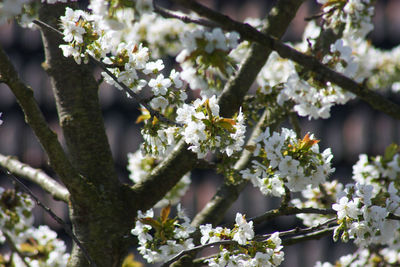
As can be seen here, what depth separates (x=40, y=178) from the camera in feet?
4.44

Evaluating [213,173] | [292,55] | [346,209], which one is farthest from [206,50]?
[213,173]

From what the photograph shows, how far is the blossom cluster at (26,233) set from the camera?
156 centimetres

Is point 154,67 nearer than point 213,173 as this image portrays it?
Yes

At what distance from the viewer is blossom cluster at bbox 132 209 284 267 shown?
1066mm

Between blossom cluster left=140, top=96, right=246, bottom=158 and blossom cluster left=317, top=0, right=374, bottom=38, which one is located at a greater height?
blossom cluster left=317, top=0, right=374, bottom=38

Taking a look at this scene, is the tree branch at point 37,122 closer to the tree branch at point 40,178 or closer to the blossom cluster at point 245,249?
the tree branch at point 40,178

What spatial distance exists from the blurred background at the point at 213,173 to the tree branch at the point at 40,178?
42.7 inches

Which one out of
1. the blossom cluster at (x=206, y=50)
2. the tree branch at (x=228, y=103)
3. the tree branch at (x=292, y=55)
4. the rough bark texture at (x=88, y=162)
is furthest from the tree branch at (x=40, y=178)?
the tree branch at (x=292, y=55)

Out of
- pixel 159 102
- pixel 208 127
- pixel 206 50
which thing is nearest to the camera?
pixel 206 50

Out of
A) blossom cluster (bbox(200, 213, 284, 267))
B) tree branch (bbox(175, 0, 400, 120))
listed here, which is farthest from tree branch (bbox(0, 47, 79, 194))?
tree branch (bbox(175, 0, 400, 120))

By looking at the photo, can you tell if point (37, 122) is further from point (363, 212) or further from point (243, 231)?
point (363, 212)

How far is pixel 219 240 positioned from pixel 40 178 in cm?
50

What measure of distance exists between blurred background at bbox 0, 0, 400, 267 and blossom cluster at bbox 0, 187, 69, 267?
836 millimetres

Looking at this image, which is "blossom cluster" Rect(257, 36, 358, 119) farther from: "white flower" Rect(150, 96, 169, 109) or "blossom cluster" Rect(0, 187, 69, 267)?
"blossom cluster" Rect(0, 187, 69, 267)
